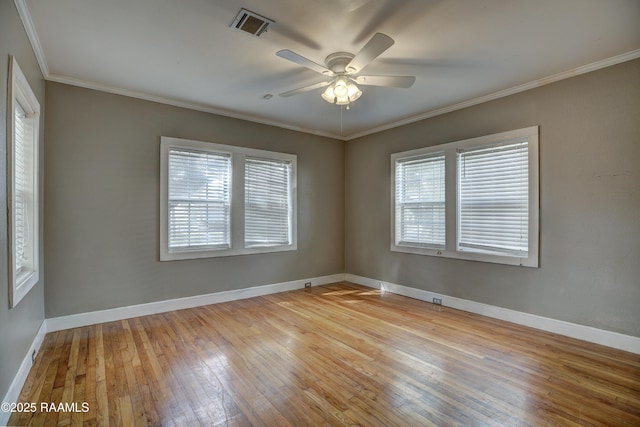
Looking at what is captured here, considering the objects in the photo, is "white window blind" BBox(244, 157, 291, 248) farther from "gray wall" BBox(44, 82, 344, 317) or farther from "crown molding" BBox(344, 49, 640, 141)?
"crown molding" BBox(344, 49, 640, 141)

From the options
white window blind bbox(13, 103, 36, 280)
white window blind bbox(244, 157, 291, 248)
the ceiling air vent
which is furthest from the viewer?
white window blind bbox(244, 157, 291, 248)

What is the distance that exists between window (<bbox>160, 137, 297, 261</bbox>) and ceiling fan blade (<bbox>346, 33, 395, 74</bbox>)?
2485 millimetres

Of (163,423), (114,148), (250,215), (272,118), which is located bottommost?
(163,423)

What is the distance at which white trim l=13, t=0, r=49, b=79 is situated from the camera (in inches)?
84.7

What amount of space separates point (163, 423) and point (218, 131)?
356cm

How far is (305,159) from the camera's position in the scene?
17.4 feet

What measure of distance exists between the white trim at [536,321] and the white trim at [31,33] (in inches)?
196

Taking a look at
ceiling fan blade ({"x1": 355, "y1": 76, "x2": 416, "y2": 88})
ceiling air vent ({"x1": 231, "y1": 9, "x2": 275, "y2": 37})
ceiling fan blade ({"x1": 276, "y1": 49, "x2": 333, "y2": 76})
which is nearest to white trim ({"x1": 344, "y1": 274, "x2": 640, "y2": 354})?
ceiling fan blade ({"x1": 355, "y1": 76, "x2": 416, "y2": 88})

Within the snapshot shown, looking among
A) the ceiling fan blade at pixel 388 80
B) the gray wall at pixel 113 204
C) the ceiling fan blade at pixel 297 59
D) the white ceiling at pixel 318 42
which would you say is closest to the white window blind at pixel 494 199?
the white ceiling at pixel 318 42

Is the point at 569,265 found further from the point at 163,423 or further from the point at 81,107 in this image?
the point at 81,107

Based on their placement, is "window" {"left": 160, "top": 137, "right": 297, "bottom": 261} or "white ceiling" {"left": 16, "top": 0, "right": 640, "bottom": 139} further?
"window" {"left": 160, "top": 137, "right": 297, "bottom": 261}

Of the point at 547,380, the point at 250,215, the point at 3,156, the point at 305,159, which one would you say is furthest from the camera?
the point at 305,159

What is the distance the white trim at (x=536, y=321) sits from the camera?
2859 mm

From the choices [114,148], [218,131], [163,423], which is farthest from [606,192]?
[114,148]
